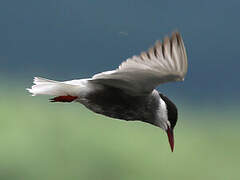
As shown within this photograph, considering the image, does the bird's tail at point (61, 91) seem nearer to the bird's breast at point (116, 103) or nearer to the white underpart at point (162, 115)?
the bird's breast at point (116, 103)

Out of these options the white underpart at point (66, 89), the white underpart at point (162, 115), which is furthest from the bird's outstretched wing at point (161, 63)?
the white underpart at point (162, 115)

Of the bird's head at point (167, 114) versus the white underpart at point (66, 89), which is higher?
the white underpart at point (66, 89)

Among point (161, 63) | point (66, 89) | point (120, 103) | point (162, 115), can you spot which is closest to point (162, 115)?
point (162, 115)

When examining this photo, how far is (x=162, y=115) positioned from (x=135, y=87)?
0.25 m

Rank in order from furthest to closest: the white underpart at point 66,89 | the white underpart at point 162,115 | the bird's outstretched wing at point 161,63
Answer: the white underpart at point 162,115
the white underpart at point 66,89
the bird's outstretched wing at point 161,63

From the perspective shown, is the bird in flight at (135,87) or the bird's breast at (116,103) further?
the bird's breast at (116,103)

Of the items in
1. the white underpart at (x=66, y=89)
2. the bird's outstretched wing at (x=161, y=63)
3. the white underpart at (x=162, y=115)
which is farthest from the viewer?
the white underpart at (x=162, y=115)

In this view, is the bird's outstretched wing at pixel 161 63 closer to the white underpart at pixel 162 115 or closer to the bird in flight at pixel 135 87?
the bird in flight at pixel 135 87

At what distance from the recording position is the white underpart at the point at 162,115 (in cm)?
234

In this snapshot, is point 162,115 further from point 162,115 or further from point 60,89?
point 60,89

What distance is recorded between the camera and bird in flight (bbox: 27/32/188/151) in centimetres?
193

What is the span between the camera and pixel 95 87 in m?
2.22

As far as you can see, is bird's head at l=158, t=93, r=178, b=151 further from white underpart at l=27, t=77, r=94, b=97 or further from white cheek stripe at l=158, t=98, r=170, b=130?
white underpart at l=27, t=77, r=94, b=97

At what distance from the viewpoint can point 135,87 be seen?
215 centimetres
